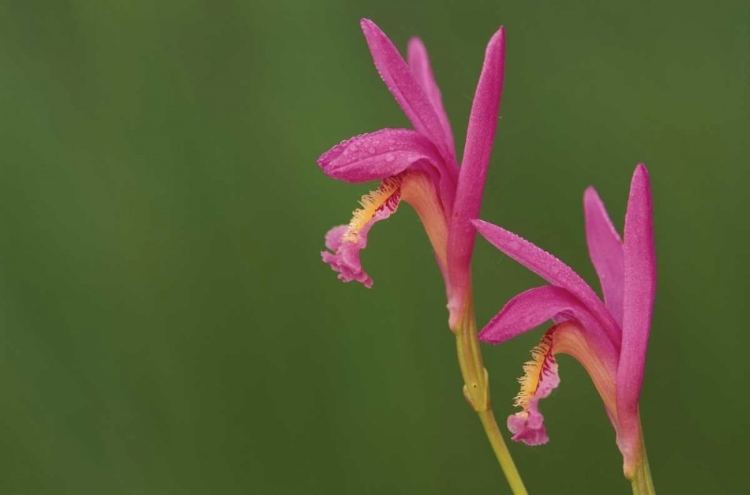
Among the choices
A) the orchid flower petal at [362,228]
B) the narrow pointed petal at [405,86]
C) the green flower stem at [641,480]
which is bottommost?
the green flower stem at [641,480]

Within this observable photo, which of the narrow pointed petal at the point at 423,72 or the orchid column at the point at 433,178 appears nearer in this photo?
the orchid column at the point at 433,178

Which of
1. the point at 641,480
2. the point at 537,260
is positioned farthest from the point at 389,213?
the point at 641,480

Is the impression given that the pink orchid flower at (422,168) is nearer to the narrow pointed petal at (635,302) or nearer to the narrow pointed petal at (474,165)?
the narrow pointed petal at (474,165)

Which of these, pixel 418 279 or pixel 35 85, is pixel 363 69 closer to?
pixel 418 279

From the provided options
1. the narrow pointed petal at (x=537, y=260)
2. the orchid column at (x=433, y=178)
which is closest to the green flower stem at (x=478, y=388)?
the orchid column at (x=433, y=178)

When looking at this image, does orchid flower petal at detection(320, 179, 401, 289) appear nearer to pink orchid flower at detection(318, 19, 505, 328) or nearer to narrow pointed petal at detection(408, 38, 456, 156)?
pink orchid flower at detection(318, 19, 505, 328)

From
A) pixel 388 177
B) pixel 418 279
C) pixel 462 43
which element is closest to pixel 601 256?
pixel 388 177

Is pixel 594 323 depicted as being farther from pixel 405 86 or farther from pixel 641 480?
pixel 405 86
